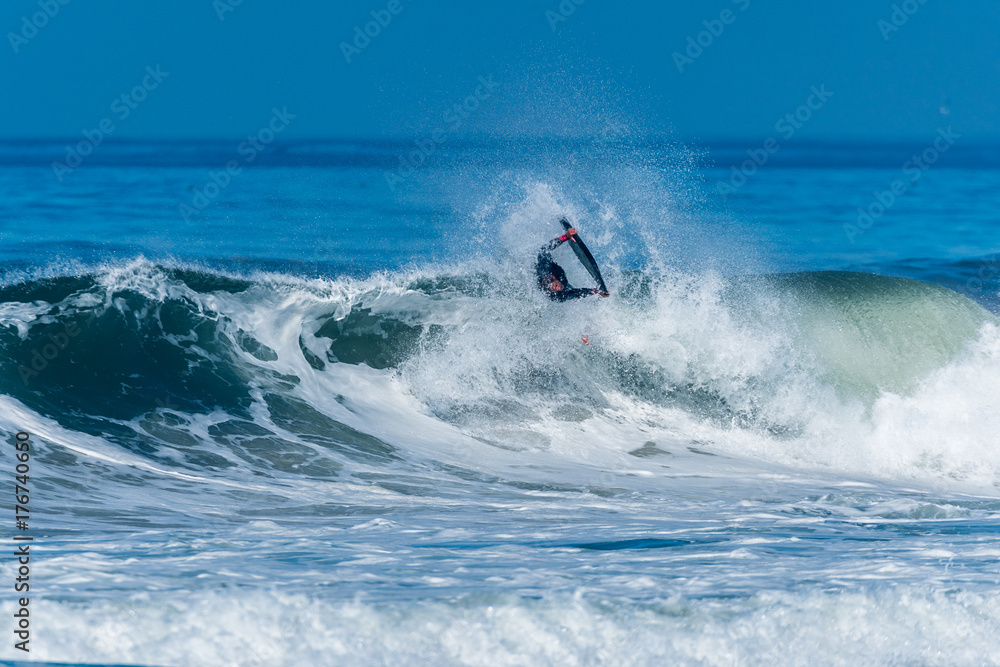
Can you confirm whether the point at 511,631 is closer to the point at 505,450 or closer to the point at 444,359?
the point at 505,450

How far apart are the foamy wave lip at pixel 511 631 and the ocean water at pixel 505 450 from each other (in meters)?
0.02

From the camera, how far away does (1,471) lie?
7340mm

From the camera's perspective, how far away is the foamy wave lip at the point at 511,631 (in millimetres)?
4297

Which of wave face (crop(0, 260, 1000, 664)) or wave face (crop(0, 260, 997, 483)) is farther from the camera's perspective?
wave face (crop(0, 260, 997, 483))

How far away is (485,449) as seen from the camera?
29.8 feet

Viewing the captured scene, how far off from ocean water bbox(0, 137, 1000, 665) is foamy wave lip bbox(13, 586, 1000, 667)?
0.02 meters

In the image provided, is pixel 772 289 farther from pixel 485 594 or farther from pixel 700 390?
pixel 485 594

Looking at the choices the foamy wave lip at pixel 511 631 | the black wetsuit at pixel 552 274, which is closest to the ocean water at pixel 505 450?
the foamy wave lip at pixel 511 631

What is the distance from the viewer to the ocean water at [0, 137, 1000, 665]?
4.56m

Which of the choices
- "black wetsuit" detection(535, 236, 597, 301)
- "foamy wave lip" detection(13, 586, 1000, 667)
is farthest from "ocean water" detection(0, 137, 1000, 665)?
"black wetsuit" detection(535, 236, 597, 301)

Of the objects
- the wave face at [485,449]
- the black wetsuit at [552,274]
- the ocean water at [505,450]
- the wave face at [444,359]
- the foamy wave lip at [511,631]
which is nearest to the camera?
the foamy wave lip at [511,631]

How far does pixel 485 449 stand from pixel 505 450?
22cm

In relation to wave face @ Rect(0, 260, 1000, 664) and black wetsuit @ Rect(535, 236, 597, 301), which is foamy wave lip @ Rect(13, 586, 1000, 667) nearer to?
wave face @ Rect(0, 260, 1000, 664)

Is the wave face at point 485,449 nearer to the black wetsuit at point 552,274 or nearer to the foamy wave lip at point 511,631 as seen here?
the foamy wave lip at point 511,631
